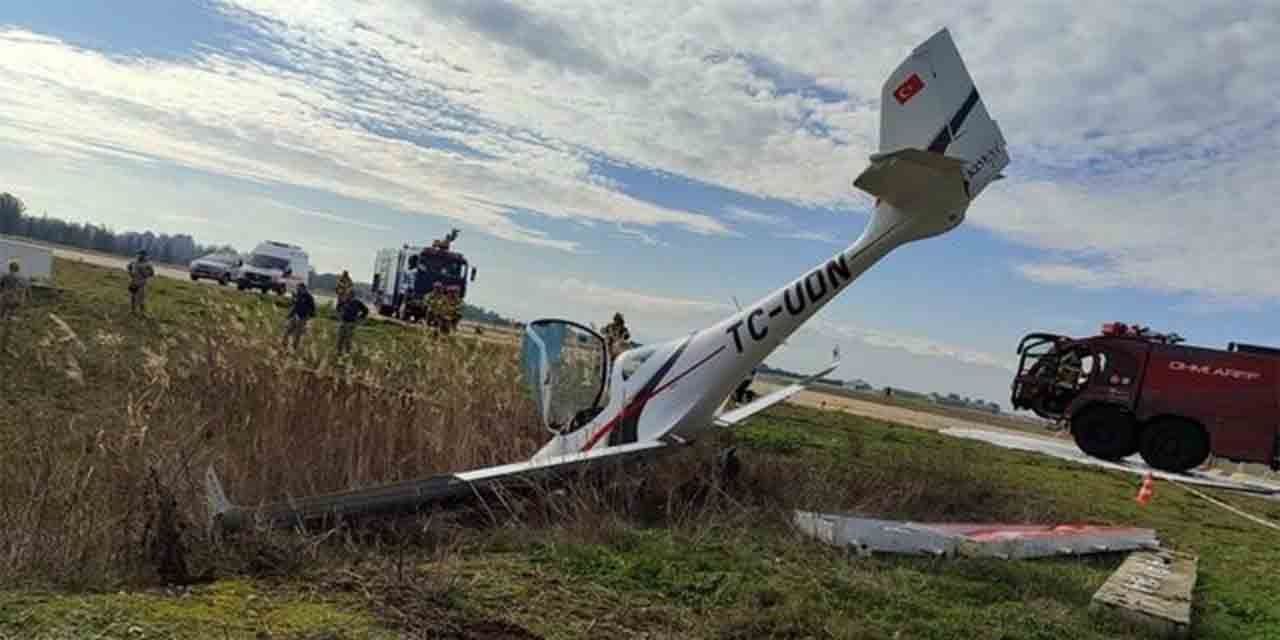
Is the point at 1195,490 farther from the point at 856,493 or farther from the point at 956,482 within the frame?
the point at 856,493

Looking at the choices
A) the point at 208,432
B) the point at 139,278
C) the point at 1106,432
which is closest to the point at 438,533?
the point at 208,432

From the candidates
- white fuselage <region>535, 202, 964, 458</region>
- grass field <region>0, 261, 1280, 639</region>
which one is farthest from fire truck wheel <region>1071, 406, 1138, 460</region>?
white fuselage <region>535, 202, 964, 458</region>

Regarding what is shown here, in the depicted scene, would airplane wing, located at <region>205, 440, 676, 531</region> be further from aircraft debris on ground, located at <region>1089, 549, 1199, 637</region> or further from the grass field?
aircraft debris on ground, located at <region>1089, 549, 1199, 637</region>

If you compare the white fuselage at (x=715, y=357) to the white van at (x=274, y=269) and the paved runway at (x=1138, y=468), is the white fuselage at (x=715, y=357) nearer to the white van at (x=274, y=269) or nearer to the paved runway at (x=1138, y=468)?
the paved runway at (x=1138, y=468)

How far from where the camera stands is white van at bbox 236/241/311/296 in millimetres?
39219

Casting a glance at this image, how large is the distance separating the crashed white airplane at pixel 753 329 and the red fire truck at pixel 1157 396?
10.5 m

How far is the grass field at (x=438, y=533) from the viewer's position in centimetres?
398

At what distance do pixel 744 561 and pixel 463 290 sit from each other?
29033mm

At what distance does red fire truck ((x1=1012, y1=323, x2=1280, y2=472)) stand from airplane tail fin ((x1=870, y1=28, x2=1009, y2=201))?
11.2 metres

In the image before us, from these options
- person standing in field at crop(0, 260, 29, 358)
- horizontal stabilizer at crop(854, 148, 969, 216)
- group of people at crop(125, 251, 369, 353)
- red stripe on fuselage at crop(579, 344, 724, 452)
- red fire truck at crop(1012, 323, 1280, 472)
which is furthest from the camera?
red fire truck at crop(1012, 323, 1280, 472)

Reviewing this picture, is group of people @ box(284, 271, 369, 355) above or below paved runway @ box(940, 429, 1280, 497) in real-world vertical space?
above

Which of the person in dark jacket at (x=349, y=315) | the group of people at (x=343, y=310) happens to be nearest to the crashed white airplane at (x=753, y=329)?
the group of people at (x=343, y=310)

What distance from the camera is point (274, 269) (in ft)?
131

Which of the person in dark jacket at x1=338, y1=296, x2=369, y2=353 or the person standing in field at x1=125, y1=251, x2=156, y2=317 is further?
the person standing in field at x1=125, y1=251, x2=156, y2=317
